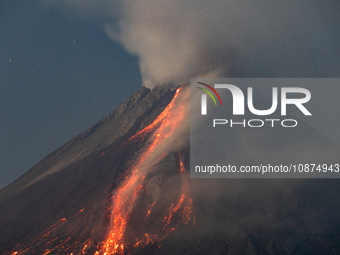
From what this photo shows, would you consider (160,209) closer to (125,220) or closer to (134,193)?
(125,220)

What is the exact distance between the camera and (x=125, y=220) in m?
33.8

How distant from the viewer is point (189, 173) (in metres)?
38.2

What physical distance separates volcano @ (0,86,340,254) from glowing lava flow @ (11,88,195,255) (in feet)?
0.35

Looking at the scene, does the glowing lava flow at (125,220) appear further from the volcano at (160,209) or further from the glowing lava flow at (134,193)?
the volcano at (160,209)

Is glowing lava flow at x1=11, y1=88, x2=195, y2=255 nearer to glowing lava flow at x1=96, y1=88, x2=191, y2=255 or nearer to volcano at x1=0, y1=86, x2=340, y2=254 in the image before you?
glowing lava flow at x1=96, y1=88, x2=191, y2=255

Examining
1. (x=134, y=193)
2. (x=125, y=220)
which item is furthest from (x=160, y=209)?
(x=134, y=193)

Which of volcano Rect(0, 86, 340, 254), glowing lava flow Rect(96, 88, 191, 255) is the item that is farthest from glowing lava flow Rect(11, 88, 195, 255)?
volcano Rect(0, 86, 340, 254)

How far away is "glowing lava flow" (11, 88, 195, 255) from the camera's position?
100 ft

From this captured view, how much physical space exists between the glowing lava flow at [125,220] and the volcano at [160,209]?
105 millimetres

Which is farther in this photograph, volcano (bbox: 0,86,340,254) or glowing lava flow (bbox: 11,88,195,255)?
glowing lava flow (bbox: 11,88,195,255)

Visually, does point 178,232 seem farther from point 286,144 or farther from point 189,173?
point 286,144

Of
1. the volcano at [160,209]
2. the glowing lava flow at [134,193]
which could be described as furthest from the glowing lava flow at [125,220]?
the volcano at [160,209]

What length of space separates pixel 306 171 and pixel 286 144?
6682 mm

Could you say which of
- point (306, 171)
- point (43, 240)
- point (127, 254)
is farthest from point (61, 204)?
point (306, 171)
